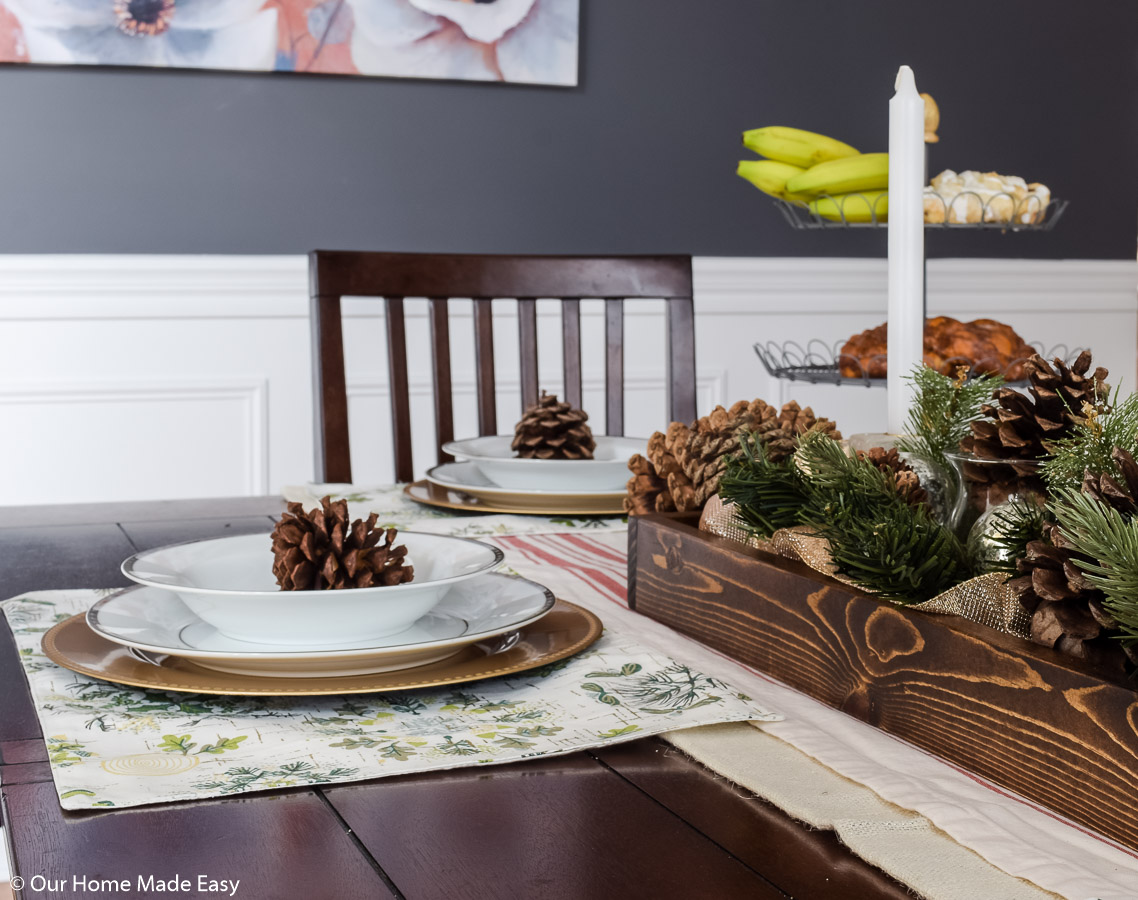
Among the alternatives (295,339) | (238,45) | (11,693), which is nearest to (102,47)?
(238,45)

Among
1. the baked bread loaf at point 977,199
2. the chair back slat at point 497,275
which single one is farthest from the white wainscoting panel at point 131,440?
the baked bread loaf at point 977,199

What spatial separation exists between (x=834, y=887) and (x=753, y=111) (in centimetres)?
255

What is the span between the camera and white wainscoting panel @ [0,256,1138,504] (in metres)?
2.40

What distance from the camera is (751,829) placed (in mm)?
420

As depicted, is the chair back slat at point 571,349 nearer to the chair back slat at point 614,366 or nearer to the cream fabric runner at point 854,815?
the chair back slat at point 614,366

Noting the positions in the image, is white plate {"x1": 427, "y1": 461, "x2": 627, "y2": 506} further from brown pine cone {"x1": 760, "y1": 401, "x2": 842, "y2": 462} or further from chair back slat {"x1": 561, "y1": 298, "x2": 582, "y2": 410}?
chair back slat {"x1": 561, "y1": 298, "x2": 582, "y2": 410}

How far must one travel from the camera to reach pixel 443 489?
1.20 metres

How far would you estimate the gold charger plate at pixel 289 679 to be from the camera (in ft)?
1.77

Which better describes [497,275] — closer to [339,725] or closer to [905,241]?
[905,241]

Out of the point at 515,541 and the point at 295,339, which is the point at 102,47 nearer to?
the point at 295,339

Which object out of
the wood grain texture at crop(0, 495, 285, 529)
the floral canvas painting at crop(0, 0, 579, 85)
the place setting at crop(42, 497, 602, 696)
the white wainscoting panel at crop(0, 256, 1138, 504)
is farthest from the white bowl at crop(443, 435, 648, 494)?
the floral canvas painting at crop(0, 0, 579, 85)

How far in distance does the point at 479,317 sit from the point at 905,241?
3.21 feet

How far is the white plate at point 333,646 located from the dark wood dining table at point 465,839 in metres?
0.09

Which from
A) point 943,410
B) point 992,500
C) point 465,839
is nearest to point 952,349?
point 943,410
